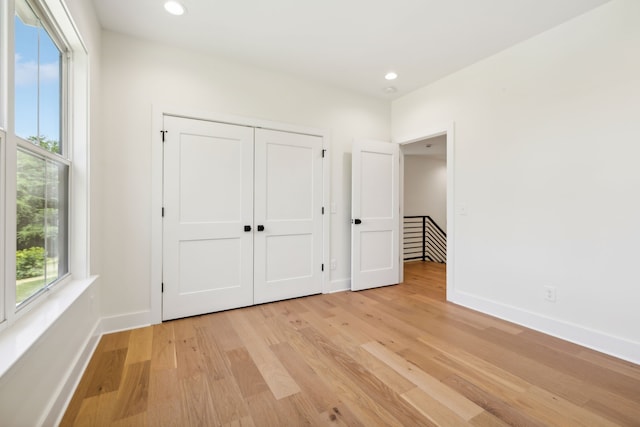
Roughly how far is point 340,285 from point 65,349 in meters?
2.76

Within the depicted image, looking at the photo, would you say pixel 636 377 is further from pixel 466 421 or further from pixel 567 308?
pixel 466 421

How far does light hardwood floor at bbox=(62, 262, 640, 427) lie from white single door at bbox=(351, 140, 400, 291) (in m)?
1.05

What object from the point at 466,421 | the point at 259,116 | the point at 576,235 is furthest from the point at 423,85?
the point at 466,421

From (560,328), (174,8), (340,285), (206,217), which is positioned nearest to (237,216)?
(206,217)

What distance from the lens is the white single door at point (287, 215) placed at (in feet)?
10.6

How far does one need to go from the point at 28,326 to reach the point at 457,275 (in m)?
3.54

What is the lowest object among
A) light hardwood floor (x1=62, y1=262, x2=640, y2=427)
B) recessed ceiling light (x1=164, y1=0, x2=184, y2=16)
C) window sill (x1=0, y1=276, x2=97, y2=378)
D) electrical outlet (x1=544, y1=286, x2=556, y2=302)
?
light hardwood floor (x1=62, y1=262, x2=640, y2=427)

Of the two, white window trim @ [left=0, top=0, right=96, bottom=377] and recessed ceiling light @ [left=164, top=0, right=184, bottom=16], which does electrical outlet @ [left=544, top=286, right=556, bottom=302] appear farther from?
recessed ceiling light @ [left=164, top=0, right=184, bottom=16]

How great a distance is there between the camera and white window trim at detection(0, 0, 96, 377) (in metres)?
1.16

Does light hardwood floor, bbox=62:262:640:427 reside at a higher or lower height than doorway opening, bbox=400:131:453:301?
lower

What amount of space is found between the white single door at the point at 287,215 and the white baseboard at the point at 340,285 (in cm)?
18

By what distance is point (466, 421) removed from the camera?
4.82ft

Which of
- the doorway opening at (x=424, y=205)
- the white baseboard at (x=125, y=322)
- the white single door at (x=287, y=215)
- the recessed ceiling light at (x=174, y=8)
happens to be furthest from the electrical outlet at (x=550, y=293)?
the recessed ceiling light at (x=174, y=8)

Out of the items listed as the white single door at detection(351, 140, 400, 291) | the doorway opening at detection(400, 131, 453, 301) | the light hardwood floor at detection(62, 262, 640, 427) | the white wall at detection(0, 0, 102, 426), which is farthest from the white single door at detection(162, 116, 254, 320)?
the doorway opening at detection(400, 131, 453, 301)
